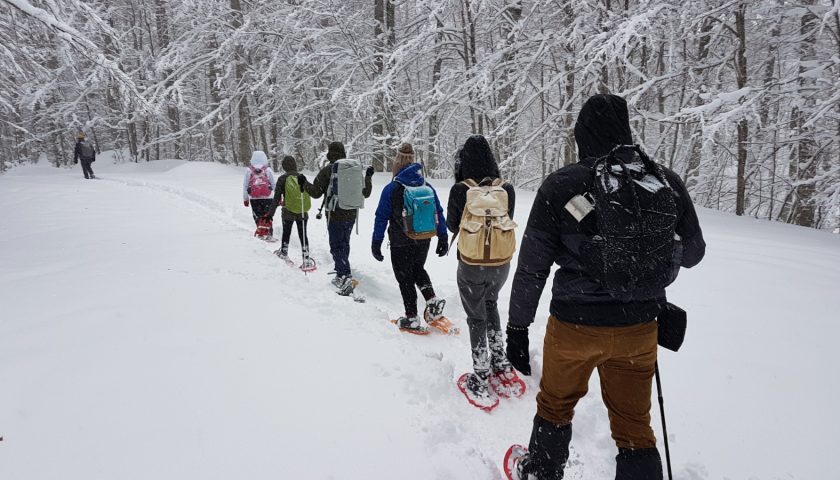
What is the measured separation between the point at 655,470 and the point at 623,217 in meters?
1.32

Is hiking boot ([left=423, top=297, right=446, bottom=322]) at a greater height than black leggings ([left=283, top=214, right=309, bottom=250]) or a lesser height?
lesser

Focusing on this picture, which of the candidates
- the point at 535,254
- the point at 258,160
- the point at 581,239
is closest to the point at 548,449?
the point at 535,254

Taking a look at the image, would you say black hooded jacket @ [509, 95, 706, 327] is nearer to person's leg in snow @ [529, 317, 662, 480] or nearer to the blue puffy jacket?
person's leg in snow @ [529, 317, 662, 480]

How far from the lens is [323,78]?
1736cm

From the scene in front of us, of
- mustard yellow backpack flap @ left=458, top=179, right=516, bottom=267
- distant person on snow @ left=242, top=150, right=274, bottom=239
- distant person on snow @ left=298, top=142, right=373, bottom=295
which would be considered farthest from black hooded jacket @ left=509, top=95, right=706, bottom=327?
distant person on snow @ left=242, top=150, right=274, bottom=239

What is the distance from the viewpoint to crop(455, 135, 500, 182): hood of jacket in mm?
3246

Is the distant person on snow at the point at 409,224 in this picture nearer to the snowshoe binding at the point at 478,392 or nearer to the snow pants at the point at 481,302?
the snow pants at the point at 481,302

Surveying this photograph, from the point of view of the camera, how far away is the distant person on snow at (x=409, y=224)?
423 centimetres

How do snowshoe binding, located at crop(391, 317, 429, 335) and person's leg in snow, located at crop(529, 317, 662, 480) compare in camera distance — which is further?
snowshoe binding, located at crop(391, 317, 429, 335)

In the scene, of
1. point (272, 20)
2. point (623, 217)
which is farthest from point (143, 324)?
point (272, 20)

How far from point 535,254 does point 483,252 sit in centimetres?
105

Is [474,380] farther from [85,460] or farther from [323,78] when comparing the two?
[323,78]

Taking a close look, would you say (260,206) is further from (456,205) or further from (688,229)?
(688,229)

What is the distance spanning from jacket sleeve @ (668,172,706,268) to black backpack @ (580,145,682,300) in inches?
8.5
